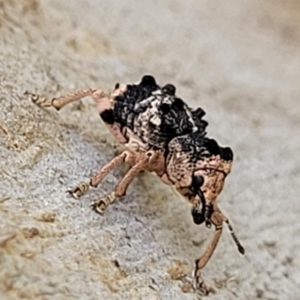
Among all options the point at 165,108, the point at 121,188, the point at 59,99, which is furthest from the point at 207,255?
the point at 59,99

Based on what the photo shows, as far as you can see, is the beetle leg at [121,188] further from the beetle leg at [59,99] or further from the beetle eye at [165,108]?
the beetle leg at [59,99]

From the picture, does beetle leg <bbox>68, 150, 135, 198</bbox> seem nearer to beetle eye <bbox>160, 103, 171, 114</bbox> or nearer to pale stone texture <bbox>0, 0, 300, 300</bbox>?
pale stone texture <bbox>0, 0, 300, 300</bbox>

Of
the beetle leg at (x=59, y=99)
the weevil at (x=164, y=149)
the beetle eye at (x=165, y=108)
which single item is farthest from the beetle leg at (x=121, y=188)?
the beetle leg at (x=59, y=99)

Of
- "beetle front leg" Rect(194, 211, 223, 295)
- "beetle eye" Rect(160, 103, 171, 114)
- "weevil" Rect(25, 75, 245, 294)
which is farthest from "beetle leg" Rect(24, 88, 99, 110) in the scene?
"beetle front leg" Rect(194, 211, 223, 295)

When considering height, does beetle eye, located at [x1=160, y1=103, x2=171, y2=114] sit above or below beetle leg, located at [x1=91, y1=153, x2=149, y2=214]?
above

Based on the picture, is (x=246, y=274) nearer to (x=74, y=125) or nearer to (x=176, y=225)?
(x=176, y=225)

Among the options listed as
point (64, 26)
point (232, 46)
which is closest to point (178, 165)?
point (64, 26)
